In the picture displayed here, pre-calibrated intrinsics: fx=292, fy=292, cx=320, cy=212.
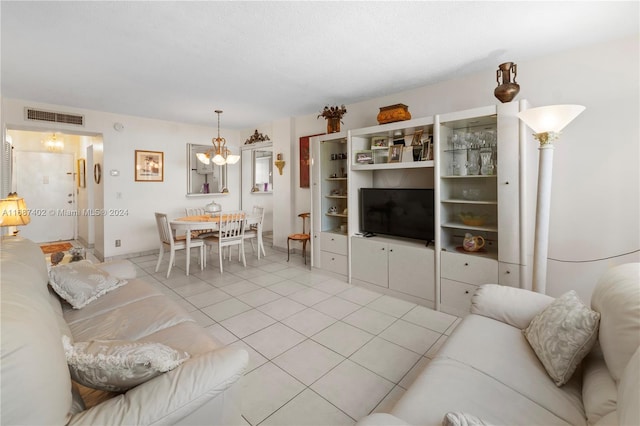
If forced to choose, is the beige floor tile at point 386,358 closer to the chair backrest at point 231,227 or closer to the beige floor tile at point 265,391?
the beige floor tile at point 265,391

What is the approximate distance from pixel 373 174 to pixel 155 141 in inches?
160

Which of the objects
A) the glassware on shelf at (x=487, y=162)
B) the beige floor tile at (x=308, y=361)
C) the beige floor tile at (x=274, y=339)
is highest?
the glassware on shelf at (x=487, y=162)

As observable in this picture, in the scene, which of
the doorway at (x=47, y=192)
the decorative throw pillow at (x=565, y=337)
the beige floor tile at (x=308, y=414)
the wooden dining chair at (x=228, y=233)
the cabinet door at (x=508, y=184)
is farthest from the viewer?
the doorway at (x=47, y=192)

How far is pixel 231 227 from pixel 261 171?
2774 millimetres

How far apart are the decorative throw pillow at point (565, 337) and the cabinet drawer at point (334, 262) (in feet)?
8.18

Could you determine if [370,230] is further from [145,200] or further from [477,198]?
[145,200]

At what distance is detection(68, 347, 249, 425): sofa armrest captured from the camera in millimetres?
934

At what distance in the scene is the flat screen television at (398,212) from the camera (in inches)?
127

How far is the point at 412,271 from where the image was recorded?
10.4ft

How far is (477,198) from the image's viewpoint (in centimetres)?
303

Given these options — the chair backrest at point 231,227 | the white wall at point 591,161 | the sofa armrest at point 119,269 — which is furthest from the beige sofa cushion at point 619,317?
the chair backrest at point 231,227

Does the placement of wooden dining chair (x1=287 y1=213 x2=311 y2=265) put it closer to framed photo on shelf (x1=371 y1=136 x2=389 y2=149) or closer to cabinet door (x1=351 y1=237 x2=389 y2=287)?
cabinet door (x1=351 y1=237 x2=389 y2=287)

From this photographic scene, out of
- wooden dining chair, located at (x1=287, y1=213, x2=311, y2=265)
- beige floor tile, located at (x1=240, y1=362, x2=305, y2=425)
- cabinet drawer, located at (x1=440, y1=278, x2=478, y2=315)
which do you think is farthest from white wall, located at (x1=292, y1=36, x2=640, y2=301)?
wooden dining chair, located at (x1=287, y1=213, x2=311, y2=265)

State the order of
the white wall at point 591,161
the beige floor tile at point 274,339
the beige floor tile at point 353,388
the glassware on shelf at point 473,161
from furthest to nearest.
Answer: the glassware on shelf at point 473,161
the white wall at point 591,161
the beige floor tile at point 274,339
the beige floor tile at point 353,388
